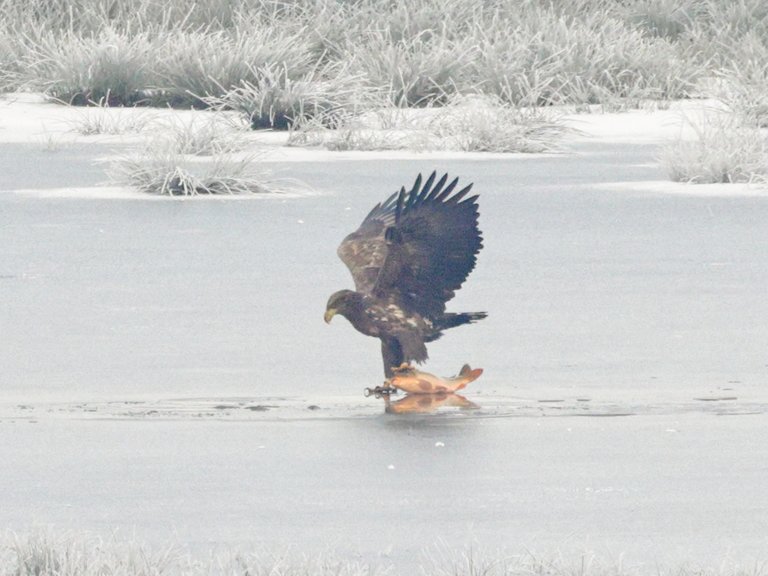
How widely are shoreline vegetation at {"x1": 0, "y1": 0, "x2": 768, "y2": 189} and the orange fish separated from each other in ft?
28.7

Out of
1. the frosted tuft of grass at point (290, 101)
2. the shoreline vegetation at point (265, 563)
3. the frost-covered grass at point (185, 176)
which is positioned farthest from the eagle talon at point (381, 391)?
the frosted tuft of grass at point (290, 101)

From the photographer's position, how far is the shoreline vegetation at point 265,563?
5.12 meters

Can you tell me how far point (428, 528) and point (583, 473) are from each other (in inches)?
37.7

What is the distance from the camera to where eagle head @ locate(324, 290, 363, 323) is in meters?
7.88

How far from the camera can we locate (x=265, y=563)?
5273mm

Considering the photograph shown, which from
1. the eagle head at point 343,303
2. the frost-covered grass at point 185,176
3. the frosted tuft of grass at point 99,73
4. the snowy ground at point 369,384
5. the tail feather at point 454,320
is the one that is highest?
the eagle head at point 343,303

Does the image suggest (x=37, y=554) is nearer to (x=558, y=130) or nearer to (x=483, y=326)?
(x=483, y=326)

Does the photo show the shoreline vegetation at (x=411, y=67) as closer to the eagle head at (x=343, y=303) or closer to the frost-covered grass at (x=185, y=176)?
the frost-covered grass at (x=185, y=176)

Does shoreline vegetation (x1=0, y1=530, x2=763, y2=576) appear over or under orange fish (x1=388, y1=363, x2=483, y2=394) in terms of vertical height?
over

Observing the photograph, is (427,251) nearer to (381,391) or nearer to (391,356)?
(391,356)

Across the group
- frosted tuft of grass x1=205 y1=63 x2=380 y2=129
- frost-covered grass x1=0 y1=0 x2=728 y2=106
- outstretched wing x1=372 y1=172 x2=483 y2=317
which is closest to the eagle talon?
outstretched wing x1=372 y1=172 x2=483 y2=317

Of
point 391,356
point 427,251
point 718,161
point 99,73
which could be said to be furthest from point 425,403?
point 99,73

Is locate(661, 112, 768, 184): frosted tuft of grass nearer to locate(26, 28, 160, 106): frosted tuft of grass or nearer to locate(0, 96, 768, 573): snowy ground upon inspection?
locate(0, 96, 768, 573): snowy ground

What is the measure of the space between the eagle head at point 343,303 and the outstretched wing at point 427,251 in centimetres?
13
